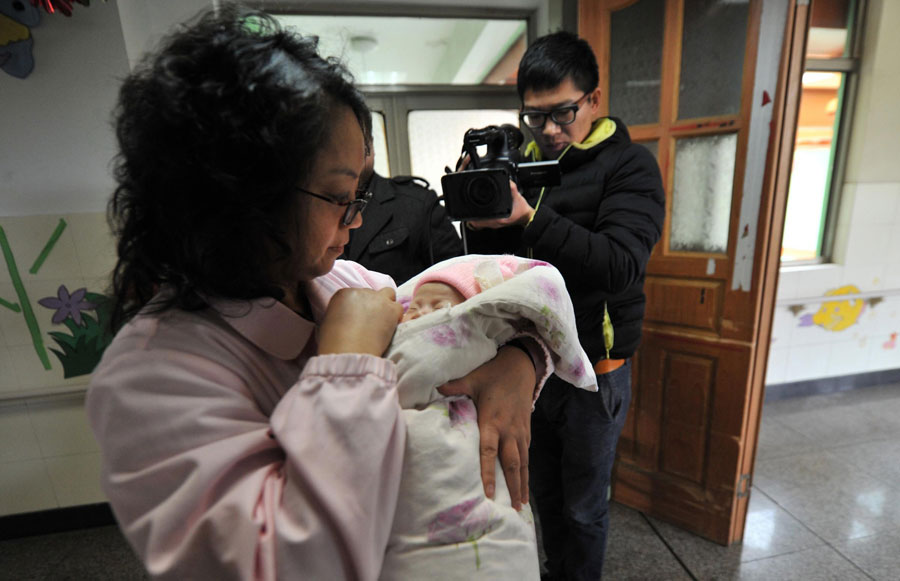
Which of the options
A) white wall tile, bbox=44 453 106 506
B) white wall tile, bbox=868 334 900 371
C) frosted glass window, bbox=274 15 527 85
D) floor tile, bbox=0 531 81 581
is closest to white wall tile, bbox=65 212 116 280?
white wall tile, bbox=44 453 106 506

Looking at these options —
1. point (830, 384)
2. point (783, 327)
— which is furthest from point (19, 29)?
point (830, 384)

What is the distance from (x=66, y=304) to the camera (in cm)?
189

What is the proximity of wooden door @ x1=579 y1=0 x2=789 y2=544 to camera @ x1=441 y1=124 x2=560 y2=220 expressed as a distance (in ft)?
3.30

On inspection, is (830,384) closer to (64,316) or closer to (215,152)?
(215,152)

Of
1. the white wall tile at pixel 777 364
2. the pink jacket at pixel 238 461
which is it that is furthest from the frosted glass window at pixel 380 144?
the white wall tile at pixel 777 364

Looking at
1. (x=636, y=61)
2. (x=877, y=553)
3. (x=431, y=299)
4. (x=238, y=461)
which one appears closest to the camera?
(x=238, y=461)

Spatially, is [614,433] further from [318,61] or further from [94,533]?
[94,533]

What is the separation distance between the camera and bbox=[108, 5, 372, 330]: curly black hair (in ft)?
1.49

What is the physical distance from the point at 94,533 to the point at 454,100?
2.97m

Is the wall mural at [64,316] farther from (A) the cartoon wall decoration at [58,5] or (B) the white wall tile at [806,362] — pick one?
(B) the white wall tile at [806,362]

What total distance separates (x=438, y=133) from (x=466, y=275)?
1.94m

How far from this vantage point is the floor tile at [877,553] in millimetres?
1646

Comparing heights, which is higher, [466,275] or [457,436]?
[466,275]

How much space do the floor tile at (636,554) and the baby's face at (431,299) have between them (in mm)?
1623
